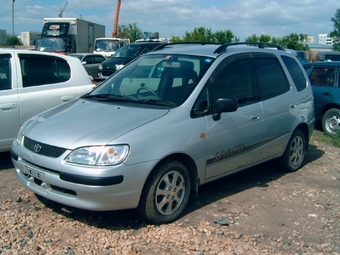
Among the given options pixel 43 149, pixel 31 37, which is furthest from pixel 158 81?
pixel 31 37

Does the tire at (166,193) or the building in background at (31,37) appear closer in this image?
the tire at (166,193)

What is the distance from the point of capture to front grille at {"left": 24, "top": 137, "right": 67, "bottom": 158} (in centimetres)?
415

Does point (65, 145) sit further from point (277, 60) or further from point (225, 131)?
point (277, 60)

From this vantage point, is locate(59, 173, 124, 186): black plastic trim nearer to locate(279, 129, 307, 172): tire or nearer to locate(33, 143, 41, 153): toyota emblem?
locate(33, 143, 41, 153): toyota emblem

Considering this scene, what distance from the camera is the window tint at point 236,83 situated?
16.9 ft

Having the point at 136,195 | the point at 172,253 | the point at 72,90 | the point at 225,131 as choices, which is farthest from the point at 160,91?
the point at 72,90

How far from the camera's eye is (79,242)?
4062mm

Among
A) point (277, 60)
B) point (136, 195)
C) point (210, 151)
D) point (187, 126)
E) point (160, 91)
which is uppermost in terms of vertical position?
point (277, 60)

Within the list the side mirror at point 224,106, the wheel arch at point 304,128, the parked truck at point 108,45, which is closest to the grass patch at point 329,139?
the wheel arch at point 304,128

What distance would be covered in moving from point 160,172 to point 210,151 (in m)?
0.78

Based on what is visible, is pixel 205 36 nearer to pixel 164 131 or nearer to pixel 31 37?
pixel 31 37

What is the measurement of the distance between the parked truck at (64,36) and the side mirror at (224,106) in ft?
74.2

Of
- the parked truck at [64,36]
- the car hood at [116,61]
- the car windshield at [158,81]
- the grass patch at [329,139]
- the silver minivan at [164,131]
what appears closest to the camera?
the silver minivan at [164,131]

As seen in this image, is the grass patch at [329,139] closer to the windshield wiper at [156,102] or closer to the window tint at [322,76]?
the window tint at [322,76]
